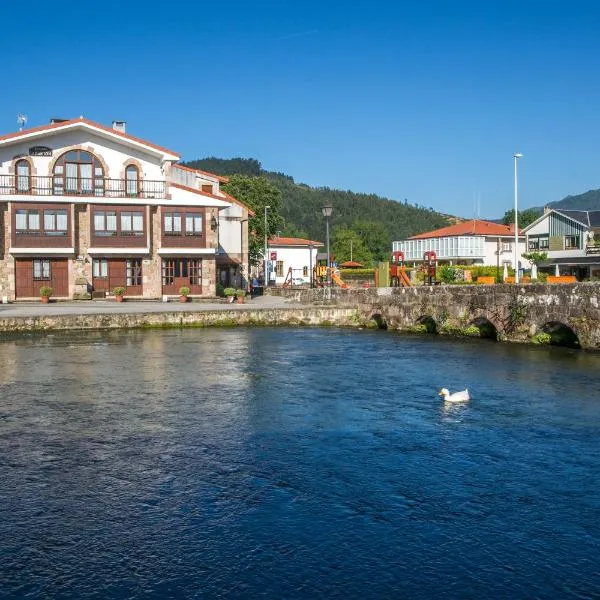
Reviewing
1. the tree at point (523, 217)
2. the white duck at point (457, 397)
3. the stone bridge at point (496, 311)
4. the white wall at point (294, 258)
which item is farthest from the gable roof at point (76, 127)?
the tree at point (523, 217)

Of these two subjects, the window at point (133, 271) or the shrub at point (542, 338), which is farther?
the window at point (133, 271)

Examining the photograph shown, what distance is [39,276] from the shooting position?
158 ft

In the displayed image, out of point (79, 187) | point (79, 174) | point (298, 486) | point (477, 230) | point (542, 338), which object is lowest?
point (298, 486)

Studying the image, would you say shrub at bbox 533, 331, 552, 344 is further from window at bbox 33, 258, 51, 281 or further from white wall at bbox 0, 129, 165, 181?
window at bbox 33, 258, 51, 281

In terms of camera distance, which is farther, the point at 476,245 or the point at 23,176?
the point at 476,245

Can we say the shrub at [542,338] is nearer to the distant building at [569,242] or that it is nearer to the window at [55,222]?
the window at [55,222]

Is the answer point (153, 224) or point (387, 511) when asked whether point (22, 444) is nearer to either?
point (387, 511)

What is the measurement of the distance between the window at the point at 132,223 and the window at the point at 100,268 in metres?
2.36

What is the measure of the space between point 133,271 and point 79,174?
7493 mm

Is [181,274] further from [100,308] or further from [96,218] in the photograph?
[100,308]

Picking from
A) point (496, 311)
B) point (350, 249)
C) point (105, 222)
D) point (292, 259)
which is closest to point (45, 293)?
point (105, 222)

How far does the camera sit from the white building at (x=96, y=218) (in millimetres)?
47906

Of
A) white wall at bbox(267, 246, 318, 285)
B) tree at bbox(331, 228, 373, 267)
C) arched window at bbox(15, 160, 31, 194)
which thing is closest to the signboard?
arched window at bbox(15, 160, 31, 194)

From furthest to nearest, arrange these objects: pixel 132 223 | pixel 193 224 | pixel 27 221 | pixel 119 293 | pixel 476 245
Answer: pixel 476 245 → pixel 193 224 → pixel 132 223 → pixel 119 293 → pixel 27 221
